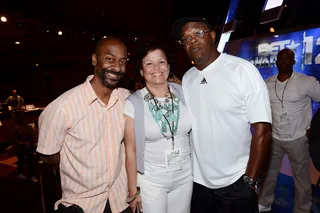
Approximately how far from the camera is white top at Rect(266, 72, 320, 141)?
315cm

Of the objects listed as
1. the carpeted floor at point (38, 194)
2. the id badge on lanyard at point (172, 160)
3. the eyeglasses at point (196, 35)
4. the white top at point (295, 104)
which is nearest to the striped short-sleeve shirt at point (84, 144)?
the id badge on lanyard at point (172, 160)

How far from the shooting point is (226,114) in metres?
1.75

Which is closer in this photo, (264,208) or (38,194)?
(264,208)

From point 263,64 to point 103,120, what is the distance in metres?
3.90

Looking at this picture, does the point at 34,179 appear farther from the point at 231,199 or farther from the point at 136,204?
the point at 231,199

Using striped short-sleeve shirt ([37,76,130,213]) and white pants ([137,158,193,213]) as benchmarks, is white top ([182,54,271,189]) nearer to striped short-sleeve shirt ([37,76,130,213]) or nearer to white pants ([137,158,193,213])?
white pants ([137,158,193,213])

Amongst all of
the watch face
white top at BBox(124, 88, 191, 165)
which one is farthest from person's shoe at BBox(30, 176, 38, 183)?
the watch face

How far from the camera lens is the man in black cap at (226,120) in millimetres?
1687

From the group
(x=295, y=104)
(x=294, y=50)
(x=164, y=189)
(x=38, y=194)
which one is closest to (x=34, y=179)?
(x=38, y=194)

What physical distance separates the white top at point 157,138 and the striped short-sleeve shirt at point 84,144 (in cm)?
21

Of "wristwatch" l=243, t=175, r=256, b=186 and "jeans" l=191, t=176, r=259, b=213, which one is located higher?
"wristwatch" l=243, t=175, r=256, b=186

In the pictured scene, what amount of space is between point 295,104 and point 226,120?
197 cm

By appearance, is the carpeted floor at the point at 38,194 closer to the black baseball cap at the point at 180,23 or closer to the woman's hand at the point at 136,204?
the woman's hand at the point at 136,204

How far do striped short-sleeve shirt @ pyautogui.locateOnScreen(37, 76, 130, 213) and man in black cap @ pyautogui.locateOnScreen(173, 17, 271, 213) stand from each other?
66 centimetres
